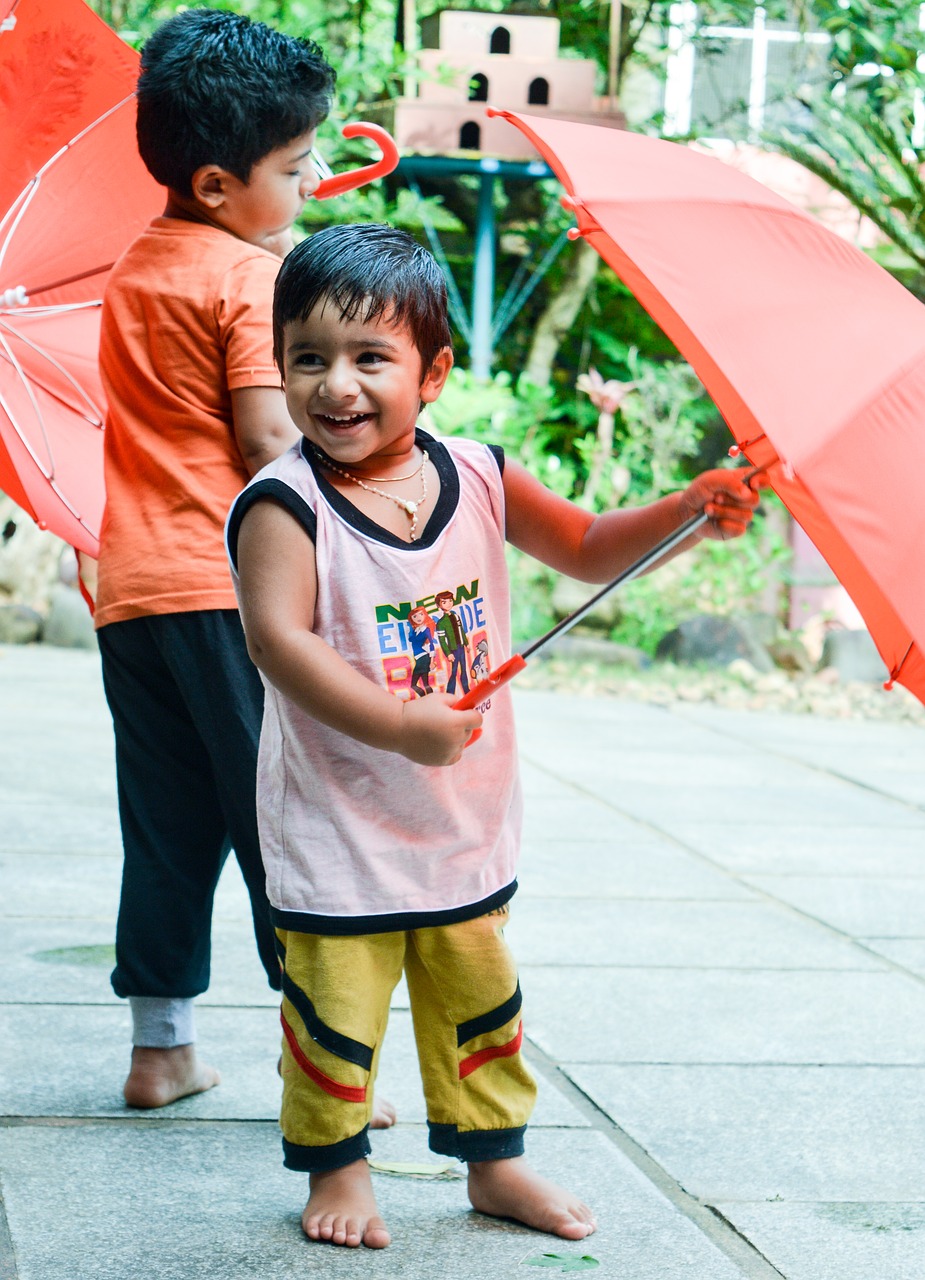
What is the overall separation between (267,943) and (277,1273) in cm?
60

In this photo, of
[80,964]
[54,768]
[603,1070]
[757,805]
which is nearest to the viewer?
[603,1070]

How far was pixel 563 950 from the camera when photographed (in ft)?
12.3

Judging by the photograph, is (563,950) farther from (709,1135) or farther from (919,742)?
(919,742)

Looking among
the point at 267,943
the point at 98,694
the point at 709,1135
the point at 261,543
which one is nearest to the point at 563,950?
the point at 709,1135

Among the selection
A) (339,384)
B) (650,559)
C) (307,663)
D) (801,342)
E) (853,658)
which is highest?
(801,342)

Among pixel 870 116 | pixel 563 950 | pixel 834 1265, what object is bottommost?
pixel 563 950

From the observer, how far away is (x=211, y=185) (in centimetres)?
248

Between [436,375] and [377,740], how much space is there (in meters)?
0.54

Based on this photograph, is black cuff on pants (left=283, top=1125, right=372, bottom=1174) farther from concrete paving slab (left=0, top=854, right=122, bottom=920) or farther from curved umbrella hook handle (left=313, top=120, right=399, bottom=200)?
concrete paving slab (left=0, top=854, right=122, bottom=920)

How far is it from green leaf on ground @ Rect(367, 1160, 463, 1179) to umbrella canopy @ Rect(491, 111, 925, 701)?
107cm

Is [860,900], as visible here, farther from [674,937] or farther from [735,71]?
[735,71]

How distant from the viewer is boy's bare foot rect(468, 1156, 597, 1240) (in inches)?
88.0

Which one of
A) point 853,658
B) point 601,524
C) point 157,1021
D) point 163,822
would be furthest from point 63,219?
point 853,658

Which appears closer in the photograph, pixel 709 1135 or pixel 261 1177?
pixel 261 1177
